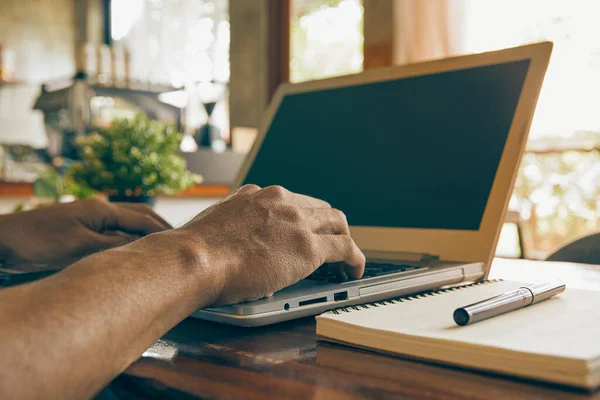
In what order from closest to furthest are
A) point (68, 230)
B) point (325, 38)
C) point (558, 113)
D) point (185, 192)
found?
point (68, 230) < point (558, 113) < point (185, 192) < point (325, 38)

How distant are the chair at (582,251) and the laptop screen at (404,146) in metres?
0.60

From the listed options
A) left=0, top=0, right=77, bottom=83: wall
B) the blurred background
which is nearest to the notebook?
the blurred background

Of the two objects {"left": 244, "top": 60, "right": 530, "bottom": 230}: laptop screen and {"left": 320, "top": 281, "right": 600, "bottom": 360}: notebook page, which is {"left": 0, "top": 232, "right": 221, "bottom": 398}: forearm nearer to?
{"left": 320, "top": 281, "right": 600, "bottom": 360}: notebook page

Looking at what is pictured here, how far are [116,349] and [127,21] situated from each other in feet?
24.0

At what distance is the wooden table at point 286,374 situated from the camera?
1.08 ft

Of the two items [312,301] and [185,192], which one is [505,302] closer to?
[312,301]

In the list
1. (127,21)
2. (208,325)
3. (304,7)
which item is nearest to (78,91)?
(304,7)

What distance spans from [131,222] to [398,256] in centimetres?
40

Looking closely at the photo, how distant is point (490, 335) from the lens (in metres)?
0.38

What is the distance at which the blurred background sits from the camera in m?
2.47

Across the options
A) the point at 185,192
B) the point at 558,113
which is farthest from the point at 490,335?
the point at 185,192

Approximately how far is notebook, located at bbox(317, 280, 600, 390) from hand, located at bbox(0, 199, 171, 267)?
45 cm

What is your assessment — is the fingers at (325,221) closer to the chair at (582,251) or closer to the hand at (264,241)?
the hand at (264,241)

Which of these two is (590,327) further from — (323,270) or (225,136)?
(225,136)
